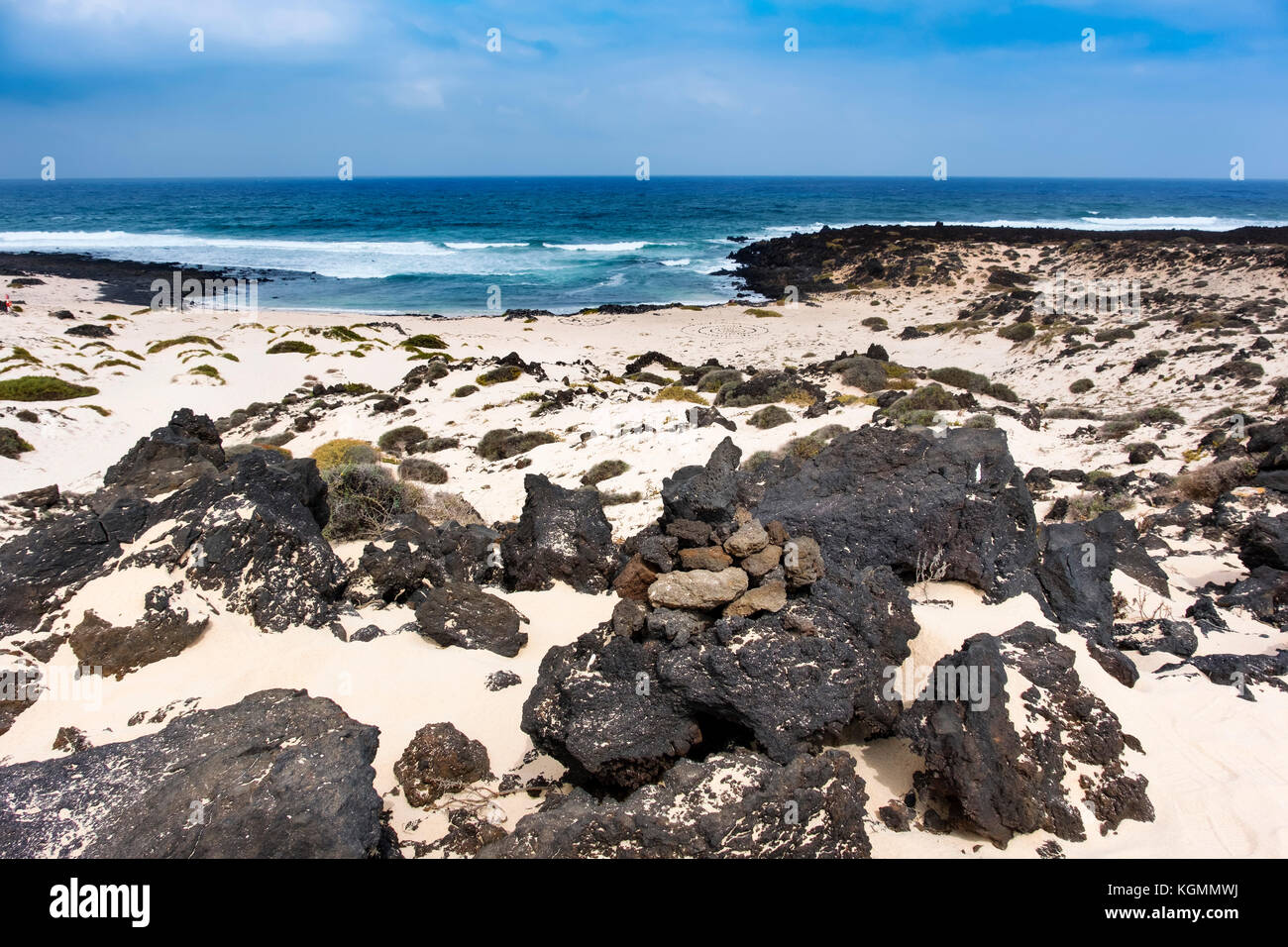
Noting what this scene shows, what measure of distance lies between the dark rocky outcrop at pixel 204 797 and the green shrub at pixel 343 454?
885 cm

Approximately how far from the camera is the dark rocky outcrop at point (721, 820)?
127 inches

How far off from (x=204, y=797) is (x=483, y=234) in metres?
71.2

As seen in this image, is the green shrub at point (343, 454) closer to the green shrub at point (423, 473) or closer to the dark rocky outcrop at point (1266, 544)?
the green shrub at point (423, 473)

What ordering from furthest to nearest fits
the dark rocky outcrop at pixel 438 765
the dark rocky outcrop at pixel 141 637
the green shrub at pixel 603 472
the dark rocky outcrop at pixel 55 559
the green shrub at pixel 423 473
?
the green shrub at pixel 423 473 → the green shrub at pixel 603 472 → the dark rocky outcrop at pixel 55 559 → the dark rocky outcrop at pixel 141 637 → the dark rocky outcrop at pixel 438 765

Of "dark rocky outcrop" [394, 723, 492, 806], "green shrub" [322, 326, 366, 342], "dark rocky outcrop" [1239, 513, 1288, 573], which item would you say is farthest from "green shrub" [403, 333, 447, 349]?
"dark rocky outcrop" [1239, 513, 1288, 573]

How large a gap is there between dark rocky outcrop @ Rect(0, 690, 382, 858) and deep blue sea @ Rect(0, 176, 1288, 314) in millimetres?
35482

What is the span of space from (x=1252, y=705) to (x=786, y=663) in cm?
360

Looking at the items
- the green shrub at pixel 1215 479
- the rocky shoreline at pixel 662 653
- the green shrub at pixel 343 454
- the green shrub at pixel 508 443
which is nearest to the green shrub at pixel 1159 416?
the rocky shoreline at pixel 662 653

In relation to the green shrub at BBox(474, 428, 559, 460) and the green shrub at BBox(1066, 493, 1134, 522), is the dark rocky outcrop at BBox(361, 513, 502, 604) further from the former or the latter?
the green shrub at BBox(1066, 493, 1134, 522)

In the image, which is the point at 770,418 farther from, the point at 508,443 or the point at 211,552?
the point at 211,552

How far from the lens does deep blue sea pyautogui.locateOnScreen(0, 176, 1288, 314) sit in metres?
42.6

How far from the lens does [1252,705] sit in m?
4.77

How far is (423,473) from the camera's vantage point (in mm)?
12227
